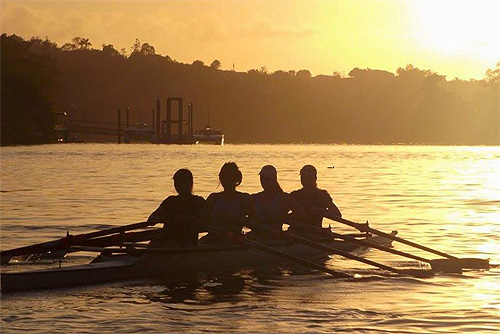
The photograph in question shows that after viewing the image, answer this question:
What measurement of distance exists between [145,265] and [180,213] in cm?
105

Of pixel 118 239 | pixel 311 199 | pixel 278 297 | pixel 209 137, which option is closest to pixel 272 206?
pixel 311 199

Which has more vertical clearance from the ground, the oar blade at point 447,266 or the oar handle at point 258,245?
the oar handle at point 258,245

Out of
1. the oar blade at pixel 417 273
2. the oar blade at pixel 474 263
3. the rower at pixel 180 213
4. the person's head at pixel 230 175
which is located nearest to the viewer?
the rower at pixel 180 213

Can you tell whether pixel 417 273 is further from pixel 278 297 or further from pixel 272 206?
pixel 278 297

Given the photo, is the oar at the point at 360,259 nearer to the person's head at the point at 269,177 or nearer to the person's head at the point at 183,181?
the person's head at the point at 269,177

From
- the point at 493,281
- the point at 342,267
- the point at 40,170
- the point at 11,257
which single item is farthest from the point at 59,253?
the point at 40,170

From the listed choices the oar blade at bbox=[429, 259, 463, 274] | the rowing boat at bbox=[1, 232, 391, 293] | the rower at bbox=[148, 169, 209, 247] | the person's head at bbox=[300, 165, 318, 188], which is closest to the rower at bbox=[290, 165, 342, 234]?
the person's head at bbox=[300, 165, 318, 188]

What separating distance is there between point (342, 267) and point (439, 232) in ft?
26.5

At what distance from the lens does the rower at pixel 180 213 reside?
59.6 feet

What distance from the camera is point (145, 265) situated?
18453 mm

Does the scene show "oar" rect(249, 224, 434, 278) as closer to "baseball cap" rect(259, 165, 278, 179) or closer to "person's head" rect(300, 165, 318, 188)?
"baseball cap" rect(259, 165, 278, 179)

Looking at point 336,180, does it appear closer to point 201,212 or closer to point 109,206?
point 109,206

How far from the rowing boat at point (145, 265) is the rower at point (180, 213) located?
22cm

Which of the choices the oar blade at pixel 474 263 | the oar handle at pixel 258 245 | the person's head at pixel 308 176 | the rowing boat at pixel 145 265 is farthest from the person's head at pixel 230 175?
the oar blade at pixel 474 263
